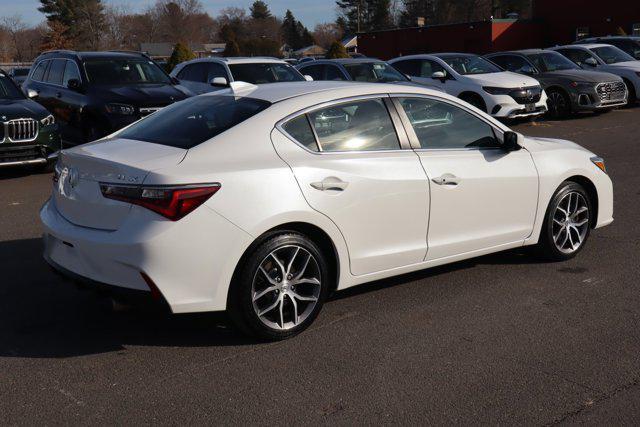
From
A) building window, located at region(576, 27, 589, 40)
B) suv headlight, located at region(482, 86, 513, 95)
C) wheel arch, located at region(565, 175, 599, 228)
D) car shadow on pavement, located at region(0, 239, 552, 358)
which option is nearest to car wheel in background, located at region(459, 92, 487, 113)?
suv headlight, located at region(482, 86, 513, 95)

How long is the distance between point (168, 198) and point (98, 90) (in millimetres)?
9070

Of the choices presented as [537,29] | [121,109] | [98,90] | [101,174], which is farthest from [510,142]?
[537,29]

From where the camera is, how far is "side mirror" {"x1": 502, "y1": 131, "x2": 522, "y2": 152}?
19.0ft

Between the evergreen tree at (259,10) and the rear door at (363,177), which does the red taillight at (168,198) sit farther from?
the evergreen tree at (259,10)

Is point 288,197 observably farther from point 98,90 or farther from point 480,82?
point 480,82

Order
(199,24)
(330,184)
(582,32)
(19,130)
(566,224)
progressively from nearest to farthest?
(330,184), (566,224), (19,130), (582,32), (199,24)

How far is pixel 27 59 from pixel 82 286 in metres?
94.0

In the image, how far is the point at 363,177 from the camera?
16.3ft

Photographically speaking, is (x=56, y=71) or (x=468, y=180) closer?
(x=468, y=180)

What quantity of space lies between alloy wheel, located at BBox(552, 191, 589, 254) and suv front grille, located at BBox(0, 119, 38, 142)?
764cm

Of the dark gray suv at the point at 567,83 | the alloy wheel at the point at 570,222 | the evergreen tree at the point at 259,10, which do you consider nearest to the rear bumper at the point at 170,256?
the alloy wheel at the point at 570,222

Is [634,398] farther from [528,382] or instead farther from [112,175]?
[112,175]

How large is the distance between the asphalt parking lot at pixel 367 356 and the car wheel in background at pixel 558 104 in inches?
518

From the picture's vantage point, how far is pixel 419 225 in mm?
5254
